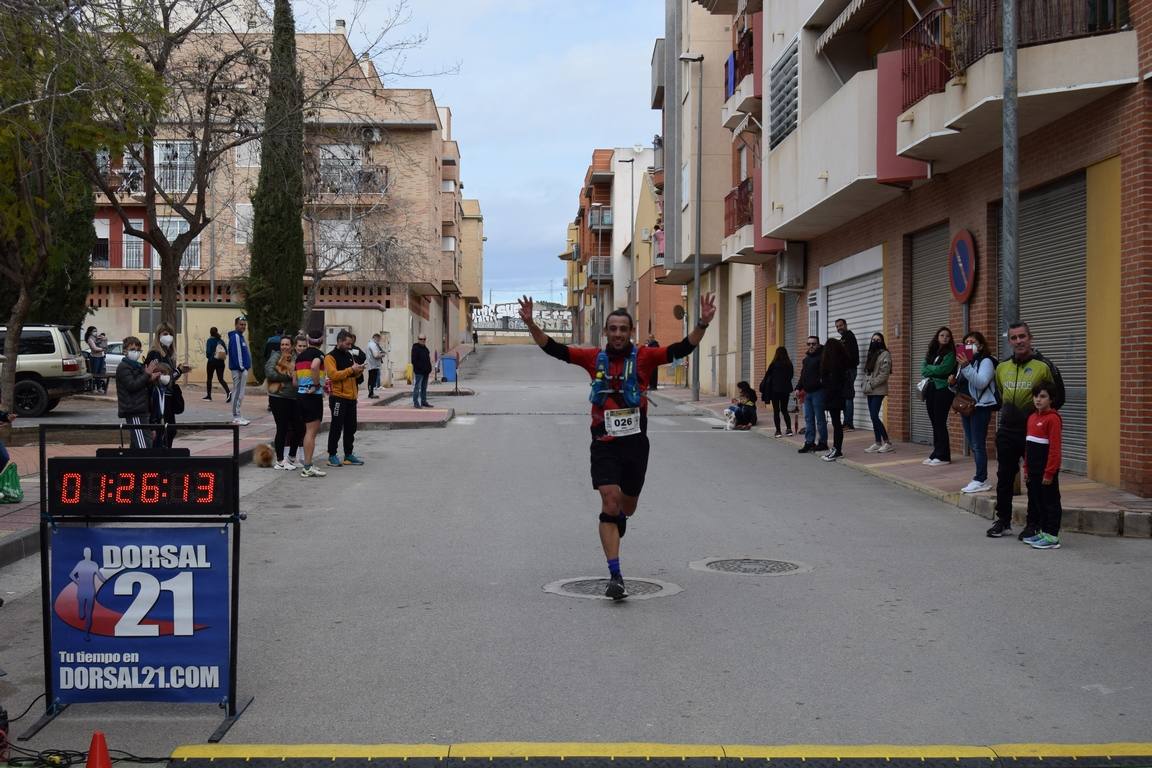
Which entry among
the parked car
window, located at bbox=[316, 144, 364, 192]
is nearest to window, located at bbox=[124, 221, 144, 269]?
window, located at bbox=[316, 144, 364, 192]

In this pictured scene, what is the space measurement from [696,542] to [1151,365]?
16.7 feet

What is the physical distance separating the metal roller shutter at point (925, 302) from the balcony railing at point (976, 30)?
9.30 feet

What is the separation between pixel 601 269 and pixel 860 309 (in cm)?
5923

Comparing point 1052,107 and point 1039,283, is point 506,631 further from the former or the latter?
point 1039,283

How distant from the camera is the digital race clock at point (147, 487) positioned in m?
4.98

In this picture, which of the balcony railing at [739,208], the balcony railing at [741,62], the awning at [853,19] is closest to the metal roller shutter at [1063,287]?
the awning at [853,19]

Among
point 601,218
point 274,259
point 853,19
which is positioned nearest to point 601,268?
point 601,218

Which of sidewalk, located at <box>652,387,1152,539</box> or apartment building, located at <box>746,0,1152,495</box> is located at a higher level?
apartment building, located at <box>746,0,1152,495</box>

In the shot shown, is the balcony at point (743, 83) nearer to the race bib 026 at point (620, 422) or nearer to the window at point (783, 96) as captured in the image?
the window at point (783, 96)

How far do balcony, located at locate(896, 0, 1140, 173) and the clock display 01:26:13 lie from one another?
10.1 m

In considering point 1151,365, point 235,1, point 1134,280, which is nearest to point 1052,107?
point 1134,280

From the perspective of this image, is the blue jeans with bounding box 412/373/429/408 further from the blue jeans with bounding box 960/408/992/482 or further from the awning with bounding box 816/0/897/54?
the blue jeans with bounding box 960/408/992/482

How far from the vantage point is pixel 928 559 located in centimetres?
909

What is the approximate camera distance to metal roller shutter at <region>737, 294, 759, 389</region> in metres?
34.0
